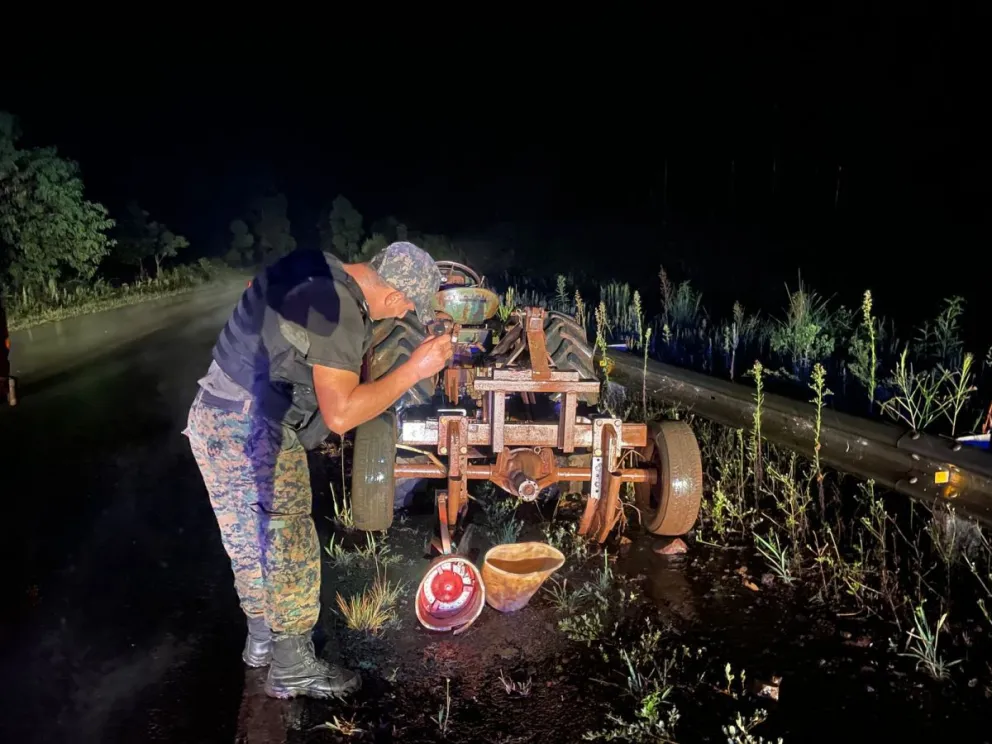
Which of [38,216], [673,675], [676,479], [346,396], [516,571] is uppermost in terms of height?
[38,216]

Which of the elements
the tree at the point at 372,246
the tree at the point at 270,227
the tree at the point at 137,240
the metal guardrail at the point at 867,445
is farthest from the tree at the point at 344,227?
the metal guardrail at the point at 867,445

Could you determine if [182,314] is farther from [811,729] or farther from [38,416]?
[811,729]

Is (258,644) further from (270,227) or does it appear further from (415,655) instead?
(270,227)

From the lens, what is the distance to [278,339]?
3.11m

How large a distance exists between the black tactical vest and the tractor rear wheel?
1014mm

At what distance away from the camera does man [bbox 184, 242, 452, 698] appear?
3.09 meters

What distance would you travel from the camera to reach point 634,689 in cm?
327

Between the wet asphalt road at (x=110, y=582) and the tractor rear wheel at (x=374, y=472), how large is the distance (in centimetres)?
87

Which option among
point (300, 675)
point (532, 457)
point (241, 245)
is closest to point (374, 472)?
point (532, 457)

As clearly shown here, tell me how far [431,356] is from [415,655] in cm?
145

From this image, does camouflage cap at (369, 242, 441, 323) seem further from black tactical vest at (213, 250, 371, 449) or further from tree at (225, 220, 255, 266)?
tree at (225, 220, 255, 266)

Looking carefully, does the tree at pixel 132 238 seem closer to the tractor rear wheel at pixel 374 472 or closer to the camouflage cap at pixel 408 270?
the tractor rear wheel at pixel 374 472

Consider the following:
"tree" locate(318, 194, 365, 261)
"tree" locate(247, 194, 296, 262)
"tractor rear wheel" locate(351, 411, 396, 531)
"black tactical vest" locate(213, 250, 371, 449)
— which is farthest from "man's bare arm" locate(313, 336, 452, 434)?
"tree" locate(247, 194, 296, 262)

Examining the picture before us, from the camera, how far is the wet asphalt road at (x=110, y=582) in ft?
10.7
